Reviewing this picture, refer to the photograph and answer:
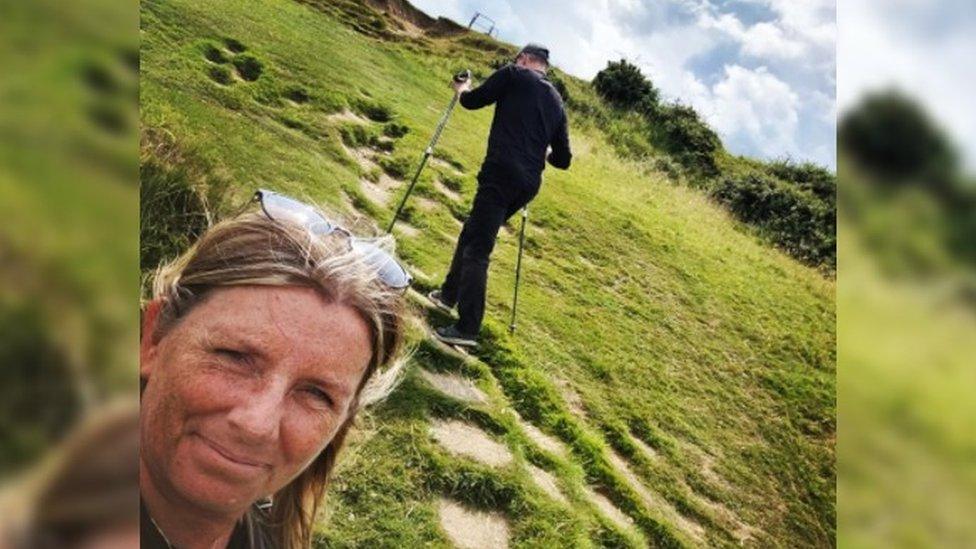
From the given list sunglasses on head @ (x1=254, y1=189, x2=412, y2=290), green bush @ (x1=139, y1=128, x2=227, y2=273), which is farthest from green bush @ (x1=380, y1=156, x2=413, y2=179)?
sunglasses on head @ (x1=254, y1=189, x2=412, y2=290)

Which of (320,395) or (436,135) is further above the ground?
(436,135)

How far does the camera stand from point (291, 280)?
133 cm

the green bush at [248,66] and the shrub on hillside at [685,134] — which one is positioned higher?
the shrub on hillside at [685,134]

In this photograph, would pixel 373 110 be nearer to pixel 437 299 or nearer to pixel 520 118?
pixel 520 118

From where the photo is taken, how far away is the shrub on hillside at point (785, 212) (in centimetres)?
302

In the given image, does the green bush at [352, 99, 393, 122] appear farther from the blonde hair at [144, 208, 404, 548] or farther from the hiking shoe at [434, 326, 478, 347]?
the blonde hair at [144, 208, 404, 548]

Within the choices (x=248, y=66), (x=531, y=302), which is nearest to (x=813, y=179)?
(x=531, y=302)

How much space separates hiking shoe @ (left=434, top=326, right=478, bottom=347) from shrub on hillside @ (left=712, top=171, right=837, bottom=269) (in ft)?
3.81

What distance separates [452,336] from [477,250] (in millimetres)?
268

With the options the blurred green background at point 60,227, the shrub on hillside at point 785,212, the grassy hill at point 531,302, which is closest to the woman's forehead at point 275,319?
the grassy hill at point 531,302

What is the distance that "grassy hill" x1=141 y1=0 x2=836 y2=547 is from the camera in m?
2.18

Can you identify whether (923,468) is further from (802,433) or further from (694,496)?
(802,433)

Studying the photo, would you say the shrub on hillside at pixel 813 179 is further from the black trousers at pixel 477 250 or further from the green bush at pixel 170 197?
the green bush at pixel 170 197

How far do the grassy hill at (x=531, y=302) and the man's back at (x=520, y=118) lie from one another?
0.09 meters
